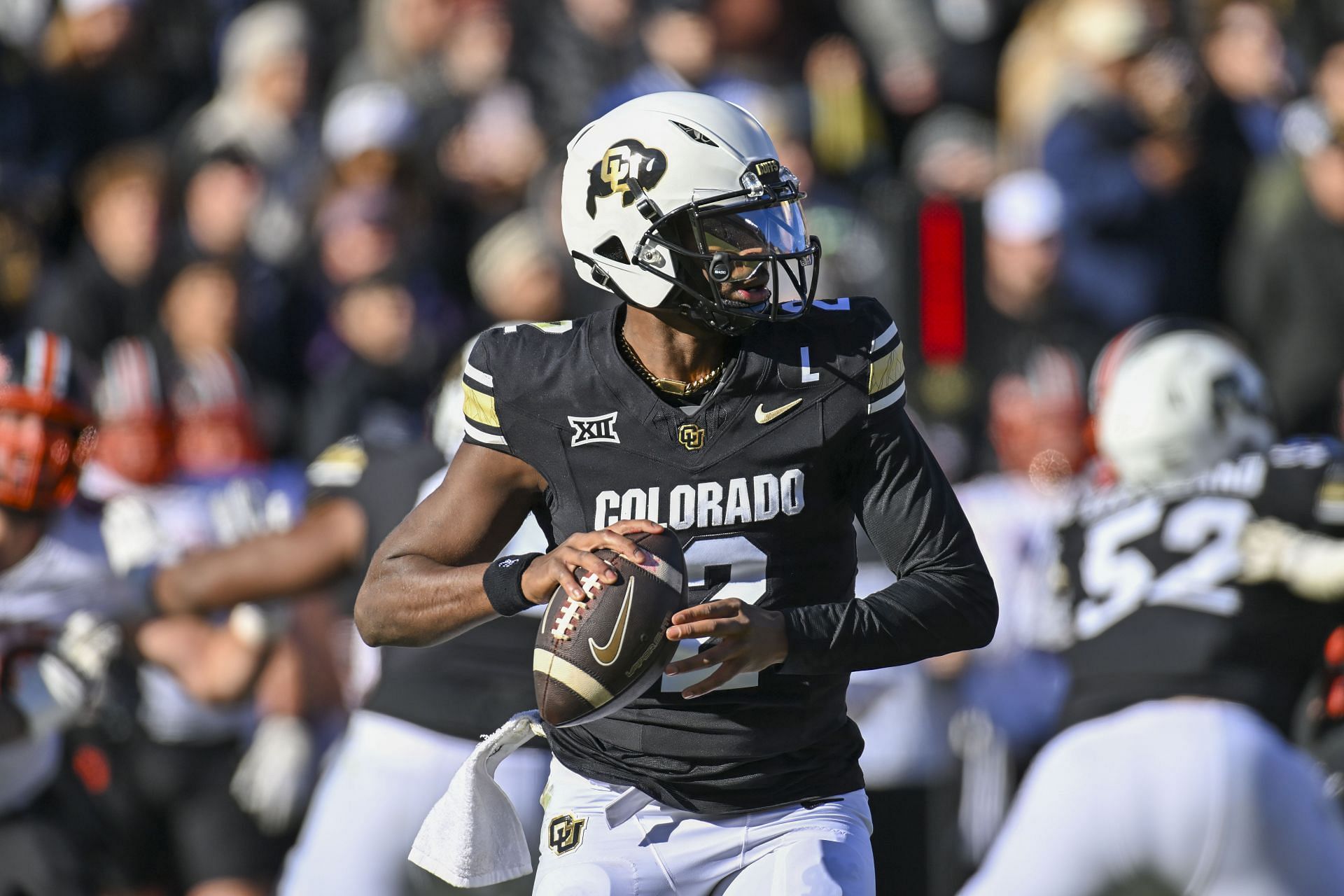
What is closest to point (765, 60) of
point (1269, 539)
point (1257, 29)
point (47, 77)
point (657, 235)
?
point (1257, 29)

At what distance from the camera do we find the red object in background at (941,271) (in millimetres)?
7309

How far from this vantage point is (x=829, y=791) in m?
3.50

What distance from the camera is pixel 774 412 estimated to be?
344 cm

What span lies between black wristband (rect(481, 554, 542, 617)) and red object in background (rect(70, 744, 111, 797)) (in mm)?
3399

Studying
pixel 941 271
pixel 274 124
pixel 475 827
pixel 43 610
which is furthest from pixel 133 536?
pixel 475 827

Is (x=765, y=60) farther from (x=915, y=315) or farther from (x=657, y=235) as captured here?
(x=657, y=235)

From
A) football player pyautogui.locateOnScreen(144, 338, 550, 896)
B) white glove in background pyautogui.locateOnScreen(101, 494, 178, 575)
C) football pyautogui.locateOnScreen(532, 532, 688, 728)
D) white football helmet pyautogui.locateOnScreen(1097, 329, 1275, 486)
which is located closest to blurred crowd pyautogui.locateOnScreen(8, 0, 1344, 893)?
white glove in background pyautogui.locateOnScreen(101, 494, 178, 575)

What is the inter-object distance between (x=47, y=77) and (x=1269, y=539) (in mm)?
A: 5863

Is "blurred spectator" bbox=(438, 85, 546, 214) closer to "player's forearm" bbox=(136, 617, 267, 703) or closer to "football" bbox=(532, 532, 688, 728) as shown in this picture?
"player's forearm" bbox=(136, 617, 267, 703)

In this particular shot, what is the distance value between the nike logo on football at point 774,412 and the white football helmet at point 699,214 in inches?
6.0

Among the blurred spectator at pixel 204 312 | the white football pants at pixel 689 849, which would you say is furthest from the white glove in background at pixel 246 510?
the white football pants at pixel 689 849

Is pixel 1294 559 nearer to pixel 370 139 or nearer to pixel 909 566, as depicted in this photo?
pixel 909 566

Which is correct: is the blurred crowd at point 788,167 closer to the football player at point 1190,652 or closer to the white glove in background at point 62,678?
the football player at point 1190,652

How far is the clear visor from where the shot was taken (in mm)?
3453
